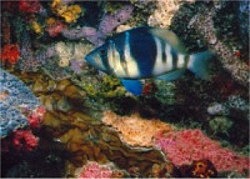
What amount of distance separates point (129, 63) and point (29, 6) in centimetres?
310

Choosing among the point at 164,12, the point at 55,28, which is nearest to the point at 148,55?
the point at 164,12

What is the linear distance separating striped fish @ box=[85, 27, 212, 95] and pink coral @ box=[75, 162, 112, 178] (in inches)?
86.3

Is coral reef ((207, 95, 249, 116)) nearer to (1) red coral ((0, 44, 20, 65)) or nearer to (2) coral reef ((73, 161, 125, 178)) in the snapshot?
(2) coral reef ((73, 161, 125, 178))

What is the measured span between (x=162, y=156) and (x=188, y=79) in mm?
988

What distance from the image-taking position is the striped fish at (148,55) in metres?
2.71

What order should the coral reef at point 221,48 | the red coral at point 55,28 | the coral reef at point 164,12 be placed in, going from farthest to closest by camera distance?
the red coral at point 55,28 → the coral reef at point 164,12 → the coral reef at point 221,48

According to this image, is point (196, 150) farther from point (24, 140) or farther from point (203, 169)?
point (24, 140)

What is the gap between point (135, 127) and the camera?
502cm

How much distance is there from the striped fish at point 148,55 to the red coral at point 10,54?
9.91 ft

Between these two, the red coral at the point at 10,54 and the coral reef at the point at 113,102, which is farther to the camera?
the red coral at the point at 10,54

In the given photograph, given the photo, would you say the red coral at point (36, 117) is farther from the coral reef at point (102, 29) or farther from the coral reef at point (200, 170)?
the coral reef at point (200, 170)

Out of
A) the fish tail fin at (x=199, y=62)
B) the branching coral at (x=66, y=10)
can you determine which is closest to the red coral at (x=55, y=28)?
the branching coral at (x=66, y=10)

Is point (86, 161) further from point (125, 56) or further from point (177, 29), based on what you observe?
point (125, 56)

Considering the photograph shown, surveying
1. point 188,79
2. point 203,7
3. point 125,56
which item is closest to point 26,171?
point 188,79
